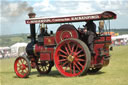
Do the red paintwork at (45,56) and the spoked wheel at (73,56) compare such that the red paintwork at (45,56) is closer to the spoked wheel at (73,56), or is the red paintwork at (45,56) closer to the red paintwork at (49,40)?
the red paintwork at (49,40)

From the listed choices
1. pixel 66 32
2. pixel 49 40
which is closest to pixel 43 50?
pixel 49 40

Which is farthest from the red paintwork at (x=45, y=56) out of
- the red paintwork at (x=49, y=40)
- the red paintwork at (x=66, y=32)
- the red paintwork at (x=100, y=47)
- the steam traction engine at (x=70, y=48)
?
the red paintwork at (x=100, y=47)

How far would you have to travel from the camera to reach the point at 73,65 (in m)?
9.38

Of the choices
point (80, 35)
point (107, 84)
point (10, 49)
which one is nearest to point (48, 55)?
point (80, 35)

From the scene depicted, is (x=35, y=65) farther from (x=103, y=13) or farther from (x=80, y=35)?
(x=103, y=13)

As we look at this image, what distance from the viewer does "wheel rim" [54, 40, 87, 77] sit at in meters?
9.22

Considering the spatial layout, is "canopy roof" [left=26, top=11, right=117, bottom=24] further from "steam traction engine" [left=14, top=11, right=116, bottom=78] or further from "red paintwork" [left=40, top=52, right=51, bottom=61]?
"red paintwork" [left=40, top=52, right=51, bottom=61]

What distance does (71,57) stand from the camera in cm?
934

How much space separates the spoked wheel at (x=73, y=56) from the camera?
9.01 metres

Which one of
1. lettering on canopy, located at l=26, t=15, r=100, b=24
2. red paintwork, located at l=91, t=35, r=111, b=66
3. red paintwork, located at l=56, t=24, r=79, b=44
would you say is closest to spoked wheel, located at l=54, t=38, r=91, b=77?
red paintwork, located at l=56, t=24, r=79, b=44

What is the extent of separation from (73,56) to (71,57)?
9 cm

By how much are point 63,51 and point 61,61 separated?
456mm

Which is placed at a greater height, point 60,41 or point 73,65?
point 60,41

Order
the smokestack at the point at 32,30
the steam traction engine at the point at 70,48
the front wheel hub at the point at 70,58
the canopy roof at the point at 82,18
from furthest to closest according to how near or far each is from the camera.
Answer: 1. the smokestack at the point at 32,30
2. the front wheel hub at the point at 70,58
3. the steam traction engine at the point at 70,48
4. the canopy roof at the point at 82,18
